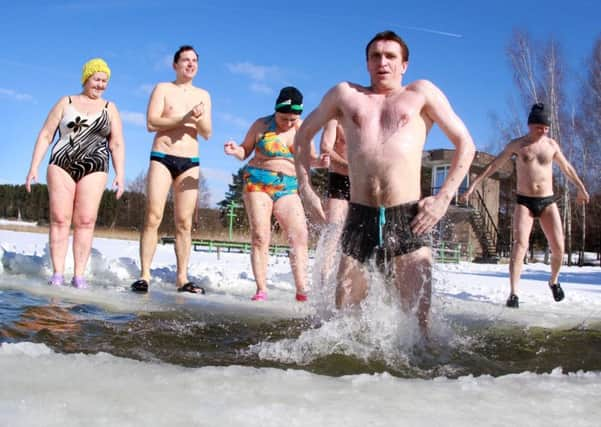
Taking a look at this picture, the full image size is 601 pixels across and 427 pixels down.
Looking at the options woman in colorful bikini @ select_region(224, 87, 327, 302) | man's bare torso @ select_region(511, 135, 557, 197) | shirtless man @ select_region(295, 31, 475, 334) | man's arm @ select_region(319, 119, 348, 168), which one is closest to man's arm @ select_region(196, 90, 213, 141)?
woman in colorful bikini @ select_region(224, 87, 327, 302)

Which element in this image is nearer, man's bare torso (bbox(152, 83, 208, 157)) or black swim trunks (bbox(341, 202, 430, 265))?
black swim trunks (bbox(341, 202, 430, 265))

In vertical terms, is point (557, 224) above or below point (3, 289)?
above

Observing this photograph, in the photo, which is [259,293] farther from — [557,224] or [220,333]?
[557,224]

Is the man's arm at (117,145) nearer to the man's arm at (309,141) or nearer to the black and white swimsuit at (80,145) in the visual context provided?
the black and white swimsuit at (80,145)

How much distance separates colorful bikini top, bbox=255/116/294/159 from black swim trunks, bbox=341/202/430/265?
2246 mm

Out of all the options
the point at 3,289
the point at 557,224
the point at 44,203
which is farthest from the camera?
the point at 44,203

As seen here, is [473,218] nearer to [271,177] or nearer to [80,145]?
[271,177]

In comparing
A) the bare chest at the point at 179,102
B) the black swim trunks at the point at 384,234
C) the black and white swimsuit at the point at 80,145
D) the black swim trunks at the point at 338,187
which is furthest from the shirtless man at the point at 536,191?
the black and white swimsuit at the point at 80,145

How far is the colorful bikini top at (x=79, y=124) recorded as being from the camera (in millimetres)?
5324

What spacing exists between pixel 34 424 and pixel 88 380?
40 centimetres

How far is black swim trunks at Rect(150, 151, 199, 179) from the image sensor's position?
5.54m

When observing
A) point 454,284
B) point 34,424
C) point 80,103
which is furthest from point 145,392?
point 454,284

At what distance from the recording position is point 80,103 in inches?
213

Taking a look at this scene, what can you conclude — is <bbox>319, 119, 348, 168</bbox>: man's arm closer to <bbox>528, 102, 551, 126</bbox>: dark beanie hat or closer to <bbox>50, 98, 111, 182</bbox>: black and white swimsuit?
<bbox>50, 98, 111, 182</bbox>: black and white swimsuit
